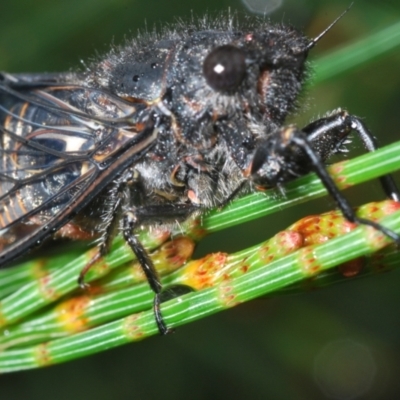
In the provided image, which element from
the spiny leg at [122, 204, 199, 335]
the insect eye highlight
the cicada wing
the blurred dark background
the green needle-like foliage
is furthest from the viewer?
the blurred dark background

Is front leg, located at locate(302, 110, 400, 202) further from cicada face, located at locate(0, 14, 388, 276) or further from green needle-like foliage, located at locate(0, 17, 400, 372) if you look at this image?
green needle-like foliage, located at locate(0, 17, 400, 372)

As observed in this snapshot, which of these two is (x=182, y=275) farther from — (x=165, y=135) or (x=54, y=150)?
(x=54, y=150)

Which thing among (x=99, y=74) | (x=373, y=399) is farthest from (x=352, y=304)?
(x=99, y=74)

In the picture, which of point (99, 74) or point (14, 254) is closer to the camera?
point (14, 254)

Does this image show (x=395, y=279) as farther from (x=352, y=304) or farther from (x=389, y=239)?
(x=389, y=239)

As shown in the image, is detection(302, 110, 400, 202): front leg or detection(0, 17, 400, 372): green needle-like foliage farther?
detection(302, 110, 400, 202): front leg

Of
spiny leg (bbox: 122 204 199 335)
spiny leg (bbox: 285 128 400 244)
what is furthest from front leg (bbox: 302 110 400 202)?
spiny leg (bbox: 122 204 199 335)

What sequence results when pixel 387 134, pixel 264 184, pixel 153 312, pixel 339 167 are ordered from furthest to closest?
pixel 387 134 < pixel 264 184 < pixel 153 312 < pixel 339 167

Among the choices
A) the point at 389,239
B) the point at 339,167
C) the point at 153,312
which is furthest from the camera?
the point at 153,312
